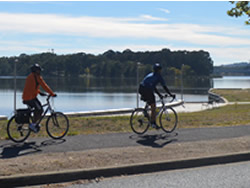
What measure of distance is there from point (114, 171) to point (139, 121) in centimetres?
371

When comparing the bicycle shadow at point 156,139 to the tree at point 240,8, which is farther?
the tree at point 240,8

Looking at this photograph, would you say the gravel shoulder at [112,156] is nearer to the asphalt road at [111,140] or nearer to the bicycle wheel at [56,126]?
the asphalt road at [111,140]

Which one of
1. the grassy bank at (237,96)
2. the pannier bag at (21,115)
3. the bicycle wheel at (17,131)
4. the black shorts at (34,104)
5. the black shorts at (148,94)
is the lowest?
the grassy bank at (237,96)

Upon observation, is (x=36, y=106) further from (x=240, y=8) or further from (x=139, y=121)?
(x=240, y=8)

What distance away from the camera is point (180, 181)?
5.84 meters

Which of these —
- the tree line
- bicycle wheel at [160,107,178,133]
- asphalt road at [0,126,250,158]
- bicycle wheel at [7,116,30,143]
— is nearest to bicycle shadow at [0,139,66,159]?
asphalt road at [0,126,250,158]

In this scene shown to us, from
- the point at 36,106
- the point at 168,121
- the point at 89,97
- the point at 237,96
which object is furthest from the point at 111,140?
the point at 89,97

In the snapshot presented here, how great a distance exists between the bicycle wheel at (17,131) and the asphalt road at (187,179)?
3099mm


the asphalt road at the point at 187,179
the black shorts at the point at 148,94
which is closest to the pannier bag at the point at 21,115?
the black shorts at the point at 148,94

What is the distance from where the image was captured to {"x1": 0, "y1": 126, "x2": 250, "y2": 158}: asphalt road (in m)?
7.59

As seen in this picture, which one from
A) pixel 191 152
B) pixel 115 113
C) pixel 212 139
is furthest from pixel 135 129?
pixel 115 113

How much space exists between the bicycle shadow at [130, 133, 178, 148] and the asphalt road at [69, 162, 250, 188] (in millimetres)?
1820

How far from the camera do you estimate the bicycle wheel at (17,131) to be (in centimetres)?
827

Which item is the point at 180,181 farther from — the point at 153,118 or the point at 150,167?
the point at 153,118
